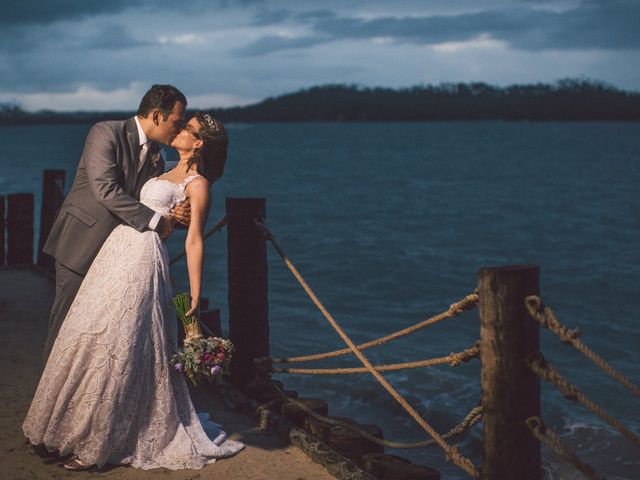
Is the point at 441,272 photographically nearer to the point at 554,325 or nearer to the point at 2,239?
A: the point at 2,239

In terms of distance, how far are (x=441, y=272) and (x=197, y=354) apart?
2062 cm

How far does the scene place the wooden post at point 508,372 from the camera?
370 centimetres

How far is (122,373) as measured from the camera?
469 centimetres

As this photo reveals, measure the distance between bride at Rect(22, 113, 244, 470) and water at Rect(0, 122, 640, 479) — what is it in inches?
156

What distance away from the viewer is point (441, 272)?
24875 mm

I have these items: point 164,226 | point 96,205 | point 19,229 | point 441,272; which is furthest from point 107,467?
point 441,272

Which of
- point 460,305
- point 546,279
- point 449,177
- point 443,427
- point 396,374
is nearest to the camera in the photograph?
point 460,305

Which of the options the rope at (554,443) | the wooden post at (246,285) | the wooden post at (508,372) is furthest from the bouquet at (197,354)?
the rope at (554,443)

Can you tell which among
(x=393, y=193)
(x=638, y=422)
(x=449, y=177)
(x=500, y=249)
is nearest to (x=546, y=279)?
(x=500, y=249)

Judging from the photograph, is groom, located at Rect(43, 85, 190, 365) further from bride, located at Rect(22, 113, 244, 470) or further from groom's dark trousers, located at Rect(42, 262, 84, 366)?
bride, located at Rect(22, 113, 244, 470)

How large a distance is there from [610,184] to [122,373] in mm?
59465

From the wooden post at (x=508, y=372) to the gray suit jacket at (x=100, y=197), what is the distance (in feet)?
7.14

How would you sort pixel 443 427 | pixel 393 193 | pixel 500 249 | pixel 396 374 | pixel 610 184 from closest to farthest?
pixel 443 427 → pixel 396 374 → pixel 500 249 → pixel 393 193 → pixel 610 184

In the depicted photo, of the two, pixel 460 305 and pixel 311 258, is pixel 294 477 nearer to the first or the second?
pixel 460 305
